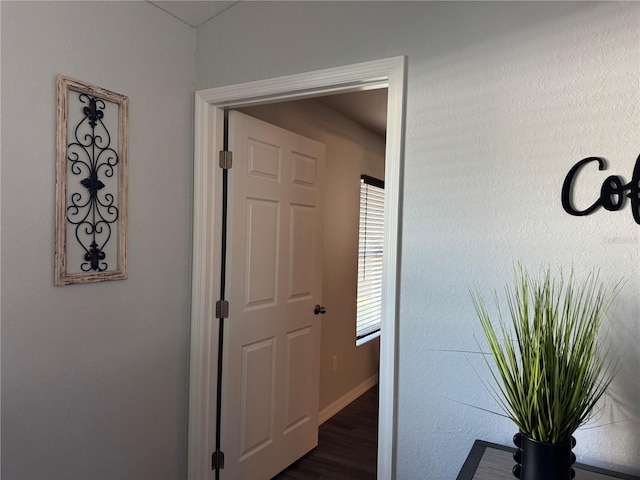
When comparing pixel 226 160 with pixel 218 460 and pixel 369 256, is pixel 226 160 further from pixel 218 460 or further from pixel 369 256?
pixel 369 256

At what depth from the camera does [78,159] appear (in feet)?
5.45

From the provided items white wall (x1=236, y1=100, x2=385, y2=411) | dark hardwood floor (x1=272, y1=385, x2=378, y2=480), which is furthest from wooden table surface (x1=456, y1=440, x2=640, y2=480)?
white wall (x1=236, y1=100, x2=385, y2=411)

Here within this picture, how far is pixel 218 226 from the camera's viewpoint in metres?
2.18

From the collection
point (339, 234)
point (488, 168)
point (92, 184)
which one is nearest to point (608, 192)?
point (488, 168)

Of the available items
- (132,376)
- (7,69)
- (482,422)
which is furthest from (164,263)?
(482,422)

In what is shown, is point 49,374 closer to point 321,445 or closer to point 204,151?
point 204,151

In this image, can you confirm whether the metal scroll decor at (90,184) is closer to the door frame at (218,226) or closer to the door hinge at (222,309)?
the door frame at (218,226)

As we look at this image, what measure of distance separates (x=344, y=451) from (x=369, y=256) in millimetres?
1701

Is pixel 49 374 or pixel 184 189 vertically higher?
pixel 184 189

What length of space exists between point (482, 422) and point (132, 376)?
1409 mm

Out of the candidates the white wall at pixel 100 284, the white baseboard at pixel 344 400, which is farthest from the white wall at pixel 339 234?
the white wall at pixel 100 284

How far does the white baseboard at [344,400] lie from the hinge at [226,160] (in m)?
2.04

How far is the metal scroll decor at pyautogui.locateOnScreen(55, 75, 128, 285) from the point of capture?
63.2 inches

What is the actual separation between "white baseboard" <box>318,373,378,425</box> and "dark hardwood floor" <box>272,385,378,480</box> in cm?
3
